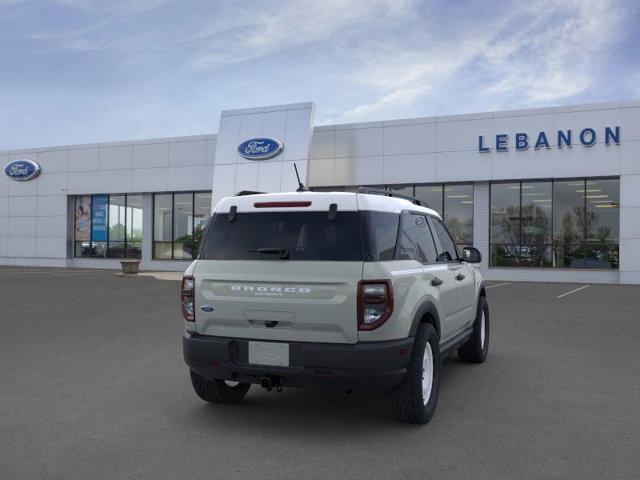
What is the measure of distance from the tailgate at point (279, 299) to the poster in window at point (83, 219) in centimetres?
3037

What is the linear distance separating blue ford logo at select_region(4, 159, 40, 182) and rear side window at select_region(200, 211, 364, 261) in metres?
32.2

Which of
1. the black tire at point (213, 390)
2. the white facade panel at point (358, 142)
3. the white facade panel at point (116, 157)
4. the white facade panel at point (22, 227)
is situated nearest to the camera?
the black tire at point (213, 390)

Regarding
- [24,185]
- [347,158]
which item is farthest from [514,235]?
[24,185]

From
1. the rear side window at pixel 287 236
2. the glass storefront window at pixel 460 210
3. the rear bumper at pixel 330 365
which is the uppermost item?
the glass storefront window at pixel 460 210

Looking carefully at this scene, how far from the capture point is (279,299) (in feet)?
15.6

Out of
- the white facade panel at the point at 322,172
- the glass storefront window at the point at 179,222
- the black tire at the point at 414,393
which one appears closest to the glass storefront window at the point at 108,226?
the glass storefront window at the point at 179,222

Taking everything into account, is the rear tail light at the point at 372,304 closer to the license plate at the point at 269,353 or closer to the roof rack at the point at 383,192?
the license plate at the point at 269,353

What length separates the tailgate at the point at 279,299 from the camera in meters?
4.59

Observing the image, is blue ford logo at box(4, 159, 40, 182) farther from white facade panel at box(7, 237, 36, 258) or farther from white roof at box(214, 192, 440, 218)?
white roof at box(214, 192, 440, 218)

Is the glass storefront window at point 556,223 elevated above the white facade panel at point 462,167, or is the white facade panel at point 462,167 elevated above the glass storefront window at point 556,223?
the white facade panel at point 462,167

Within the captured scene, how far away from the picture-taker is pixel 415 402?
4875 millimetres

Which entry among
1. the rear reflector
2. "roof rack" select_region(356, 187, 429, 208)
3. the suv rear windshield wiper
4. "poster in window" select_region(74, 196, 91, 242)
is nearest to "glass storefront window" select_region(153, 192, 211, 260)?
"poster in window" select_region(74, 196, 91, 242)

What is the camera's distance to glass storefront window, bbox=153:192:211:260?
101ft

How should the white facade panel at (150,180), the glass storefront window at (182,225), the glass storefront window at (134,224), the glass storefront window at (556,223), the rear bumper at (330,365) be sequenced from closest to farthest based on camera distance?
the rear bumper at (330,365)
the glass storefront window at (556,223)
the glass storefront window at (182,225)
the white facade panel at (150,180)
the glass storefront window at (134,224)
